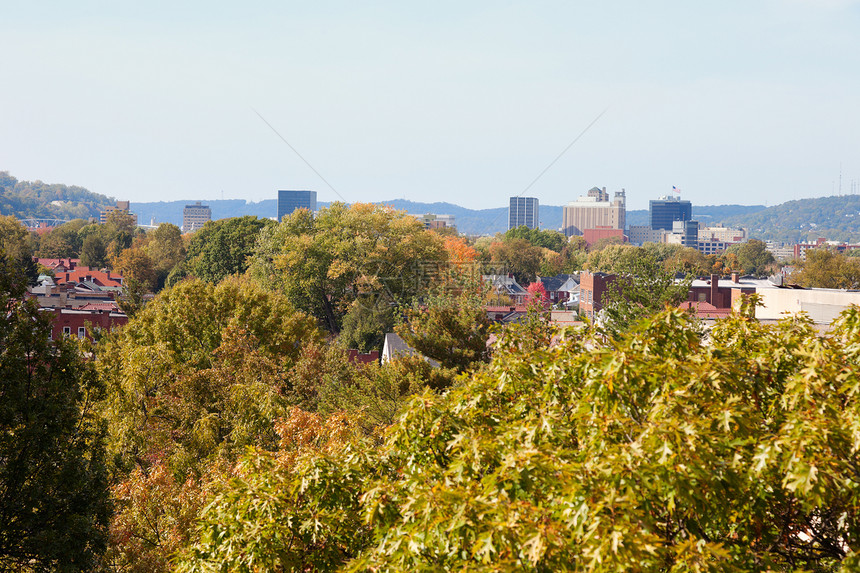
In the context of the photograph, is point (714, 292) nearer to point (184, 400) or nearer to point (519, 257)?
point (184, 400)

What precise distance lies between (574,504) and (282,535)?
10.3 ft

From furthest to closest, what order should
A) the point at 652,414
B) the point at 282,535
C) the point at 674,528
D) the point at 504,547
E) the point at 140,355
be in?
the point at 140,355 < the point at 282,535 < the point at 674,528 < the point at 652,414 < the point at 504,547

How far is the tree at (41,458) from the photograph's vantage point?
11.6 metres

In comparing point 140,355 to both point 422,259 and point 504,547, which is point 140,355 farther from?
point 422,259

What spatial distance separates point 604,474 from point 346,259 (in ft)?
169

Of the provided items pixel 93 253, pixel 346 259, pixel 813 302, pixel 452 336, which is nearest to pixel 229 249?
pixel 346 259

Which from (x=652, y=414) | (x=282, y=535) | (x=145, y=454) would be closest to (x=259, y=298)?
(x=145, y=454)

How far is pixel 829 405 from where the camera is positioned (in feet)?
19.9

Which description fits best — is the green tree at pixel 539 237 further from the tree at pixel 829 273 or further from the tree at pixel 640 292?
the tree at pixel 640 292

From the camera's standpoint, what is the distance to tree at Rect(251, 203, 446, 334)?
5559 cm

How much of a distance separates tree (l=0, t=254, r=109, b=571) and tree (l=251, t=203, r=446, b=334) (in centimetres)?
4071

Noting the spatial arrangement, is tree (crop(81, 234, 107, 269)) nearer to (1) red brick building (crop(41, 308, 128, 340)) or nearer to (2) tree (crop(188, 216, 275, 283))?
(2) tree (crop(188, 216, 275, 283))

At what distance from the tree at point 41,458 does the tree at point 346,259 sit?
40.7 meters

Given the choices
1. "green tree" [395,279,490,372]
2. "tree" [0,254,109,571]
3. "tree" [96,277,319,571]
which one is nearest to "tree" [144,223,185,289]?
"tree" [96,277,319,571]
